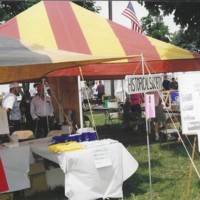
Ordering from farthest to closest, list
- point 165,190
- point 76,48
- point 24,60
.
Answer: point 76,48 < point 165,190 < point 24,60

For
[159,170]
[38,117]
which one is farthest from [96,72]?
[159,170]

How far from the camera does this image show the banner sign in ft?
19.7

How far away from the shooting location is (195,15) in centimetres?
848

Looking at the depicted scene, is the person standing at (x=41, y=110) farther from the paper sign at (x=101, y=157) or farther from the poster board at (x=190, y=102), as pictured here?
the poster board at (x=190, y=102)

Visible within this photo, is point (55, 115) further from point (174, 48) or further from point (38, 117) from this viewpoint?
point (174, 48)

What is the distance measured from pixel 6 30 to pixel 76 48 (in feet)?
6.14

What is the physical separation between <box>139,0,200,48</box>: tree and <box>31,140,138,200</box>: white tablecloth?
3807 millimetres

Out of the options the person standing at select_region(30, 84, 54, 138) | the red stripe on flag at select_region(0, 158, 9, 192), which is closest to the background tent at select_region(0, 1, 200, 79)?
the person standing at select_region(30, 84, 54, 138)

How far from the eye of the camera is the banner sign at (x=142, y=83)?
600cm

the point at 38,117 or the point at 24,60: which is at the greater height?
the point at 24,60

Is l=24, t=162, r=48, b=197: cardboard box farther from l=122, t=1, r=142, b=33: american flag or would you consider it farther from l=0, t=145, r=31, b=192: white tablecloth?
l=122, t=1, r=142, b=33: american flag

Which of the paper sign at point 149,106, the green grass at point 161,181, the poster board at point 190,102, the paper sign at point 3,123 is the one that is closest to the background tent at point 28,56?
the paper sign at point 3,123

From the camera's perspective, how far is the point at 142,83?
6250 mm

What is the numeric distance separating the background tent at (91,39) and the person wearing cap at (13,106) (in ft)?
3.41
